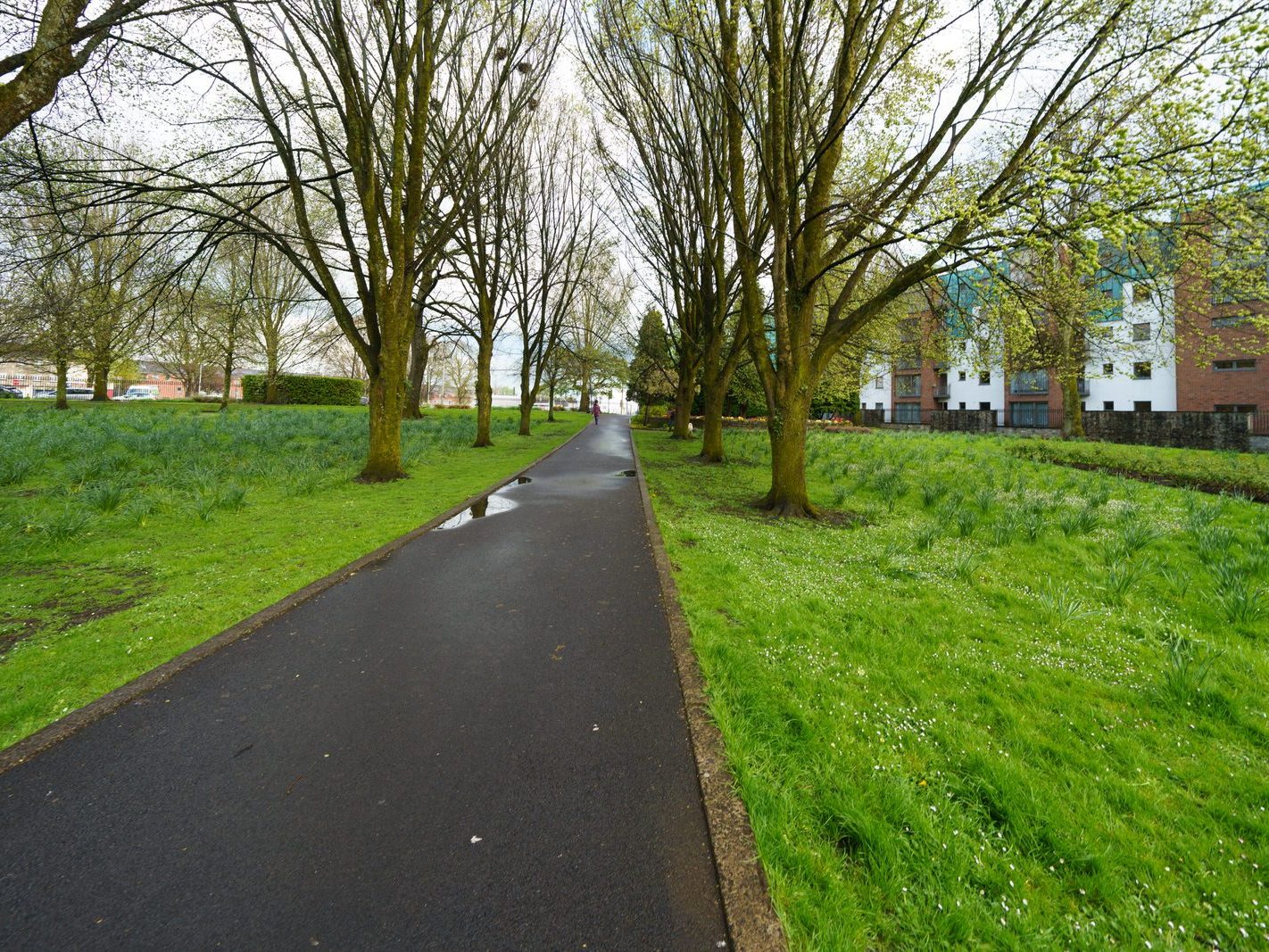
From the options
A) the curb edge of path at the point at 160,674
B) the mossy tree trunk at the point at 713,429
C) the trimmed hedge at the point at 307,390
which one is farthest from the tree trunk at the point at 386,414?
the trimmed hedge at the point at 307,390

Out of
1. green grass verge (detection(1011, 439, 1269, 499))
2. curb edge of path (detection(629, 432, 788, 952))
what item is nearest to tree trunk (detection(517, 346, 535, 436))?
green grass verge (detection(1011, 439, 1269, 499))

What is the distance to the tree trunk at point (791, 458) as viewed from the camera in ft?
25.3

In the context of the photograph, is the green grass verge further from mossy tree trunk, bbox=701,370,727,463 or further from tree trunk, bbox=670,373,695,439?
tree trunk, bbox=670,373,695,439

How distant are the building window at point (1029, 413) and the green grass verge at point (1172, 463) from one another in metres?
30.4

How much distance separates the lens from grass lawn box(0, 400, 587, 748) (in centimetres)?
338

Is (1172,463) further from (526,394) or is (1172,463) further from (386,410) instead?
(526,394)

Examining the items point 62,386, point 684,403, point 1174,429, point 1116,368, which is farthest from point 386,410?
point 1174,429

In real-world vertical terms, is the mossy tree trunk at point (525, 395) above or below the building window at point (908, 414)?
below

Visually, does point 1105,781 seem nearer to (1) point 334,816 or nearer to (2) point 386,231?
(1) point 334,816

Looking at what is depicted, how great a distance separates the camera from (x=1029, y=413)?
4134cm

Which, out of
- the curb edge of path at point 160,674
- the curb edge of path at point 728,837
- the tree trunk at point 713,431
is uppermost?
the tree trunk at point 713,431

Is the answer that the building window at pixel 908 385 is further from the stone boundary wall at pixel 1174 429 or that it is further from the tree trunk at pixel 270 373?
the tree trunk at pixel 270 373

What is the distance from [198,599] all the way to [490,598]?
2402 mm

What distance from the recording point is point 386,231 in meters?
9.52
